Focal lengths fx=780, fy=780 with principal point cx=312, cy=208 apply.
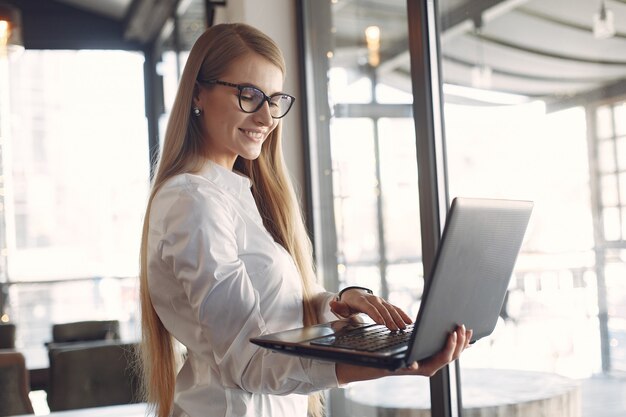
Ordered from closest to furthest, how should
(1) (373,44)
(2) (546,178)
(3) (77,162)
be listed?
(2) (546,178) → (1) (373,44) → (3) (77,162)

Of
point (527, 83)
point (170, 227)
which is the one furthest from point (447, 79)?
point (170, 227)

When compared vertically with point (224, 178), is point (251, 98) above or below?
above

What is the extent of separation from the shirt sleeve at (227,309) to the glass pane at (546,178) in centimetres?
87

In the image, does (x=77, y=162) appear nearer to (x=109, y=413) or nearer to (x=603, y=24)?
(x=109, y=413)

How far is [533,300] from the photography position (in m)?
2.05

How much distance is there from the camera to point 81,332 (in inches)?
210

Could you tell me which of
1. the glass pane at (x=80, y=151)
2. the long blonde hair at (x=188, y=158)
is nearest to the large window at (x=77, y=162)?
the glass pane at (x=80, y=151)

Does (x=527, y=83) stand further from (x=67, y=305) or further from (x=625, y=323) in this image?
(x=67, y=305)

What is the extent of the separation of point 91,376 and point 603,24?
2665 millimetres

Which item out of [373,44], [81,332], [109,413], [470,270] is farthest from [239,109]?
[81,332]

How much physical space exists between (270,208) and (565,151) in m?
0.76

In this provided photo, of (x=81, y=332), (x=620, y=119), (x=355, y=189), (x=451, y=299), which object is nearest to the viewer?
(x=451, y=299)

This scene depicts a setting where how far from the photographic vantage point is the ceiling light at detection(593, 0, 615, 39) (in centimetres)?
174

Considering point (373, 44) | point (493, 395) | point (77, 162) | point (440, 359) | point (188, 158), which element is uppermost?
point (77, 162)
